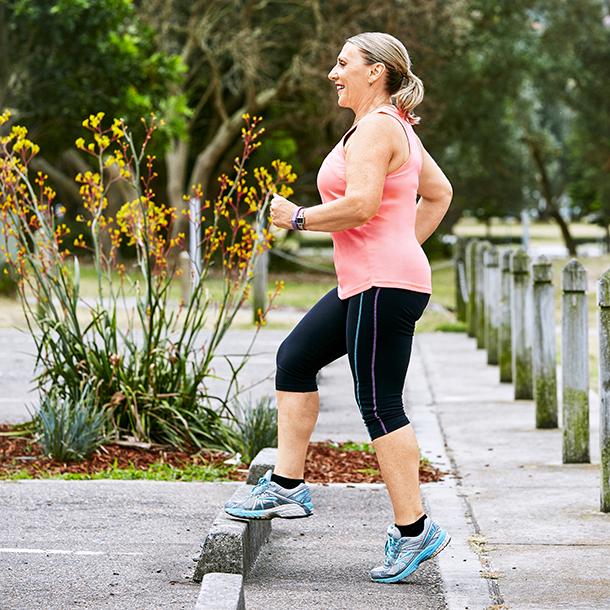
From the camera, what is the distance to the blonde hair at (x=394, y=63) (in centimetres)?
516

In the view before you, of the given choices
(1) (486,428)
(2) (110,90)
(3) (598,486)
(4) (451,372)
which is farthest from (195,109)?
(3) (598,486)

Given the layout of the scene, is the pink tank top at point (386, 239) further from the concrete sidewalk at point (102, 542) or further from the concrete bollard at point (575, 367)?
the concrete bollard at point (575, 367)

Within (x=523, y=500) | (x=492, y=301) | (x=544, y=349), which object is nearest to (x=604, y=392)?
(x=523, y=500)

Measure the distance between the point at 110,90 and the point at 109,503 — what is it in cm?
1646

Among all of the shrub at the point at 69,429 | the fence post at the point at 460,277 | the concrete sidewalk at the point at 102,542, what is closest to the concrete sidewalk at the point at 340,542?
the concrete sidewalk at the point at 102,542

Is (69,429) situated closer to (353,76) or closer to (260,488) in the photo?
(260,488)

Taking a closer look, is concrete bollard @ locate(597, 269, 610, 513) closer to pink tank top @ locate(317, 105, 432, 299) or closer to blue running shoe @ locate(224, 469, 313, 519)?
pink tank top @ locate(317, 105, 432, 299)

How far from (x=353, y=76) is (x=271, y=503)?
1.63 meters

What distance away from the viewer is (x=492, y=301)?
12.5m

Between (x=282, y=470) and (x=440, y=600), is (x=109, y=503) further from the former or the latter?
→ (x=440, y=600)

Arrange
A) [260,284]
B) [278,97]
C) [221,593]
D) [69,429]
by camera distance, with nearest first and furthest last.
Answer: [221,593] < [69,429] < [260,284] < [278,97]

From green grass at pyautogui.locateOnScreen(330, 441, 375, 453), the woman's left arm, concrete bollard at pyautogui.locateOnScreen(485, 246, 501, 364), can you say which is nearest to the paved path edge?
green grass at pyautogui.locateOnScreen(330, 441, 375, 453)

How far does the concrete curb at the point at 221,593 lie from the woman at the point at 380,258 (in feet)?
2.53

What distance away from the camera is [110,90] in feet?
72.8
